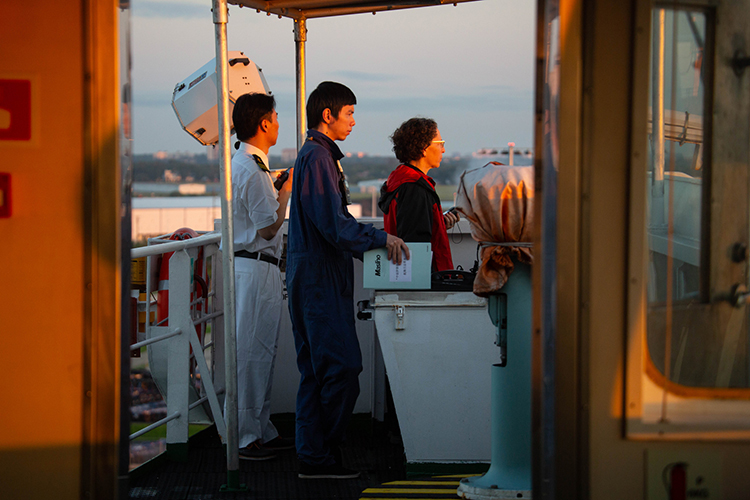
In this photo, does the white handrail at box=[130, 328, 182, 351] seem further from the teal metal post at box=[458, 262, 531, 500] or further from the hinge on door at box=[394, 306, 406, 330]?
the teal metal post at box=[458, 262, 531, 500]

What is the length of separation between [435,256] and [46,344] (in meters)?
2.71

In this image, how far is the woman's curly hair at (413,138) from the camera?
4.47 m

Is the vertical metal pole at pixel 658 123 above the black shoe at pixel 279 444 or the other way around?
above

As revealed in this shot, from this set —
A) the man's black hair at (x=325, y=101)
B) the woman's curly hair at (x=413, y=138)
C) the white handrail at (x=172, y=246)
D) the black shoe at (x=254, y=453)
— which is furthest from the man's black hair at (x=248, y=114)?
the black shoe at (x=254, y=453)

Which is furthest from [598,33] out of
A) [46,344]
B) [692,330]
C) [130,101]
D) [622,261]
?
[46,344]

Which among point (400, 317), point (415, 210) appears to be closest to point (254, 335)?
point (400, 317)

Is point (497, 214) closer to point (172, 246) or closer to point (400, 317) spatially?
point (400, 317)

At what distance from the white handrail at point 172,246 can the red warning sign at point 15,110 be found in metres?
1.55

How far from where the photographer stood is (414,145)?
4469mm

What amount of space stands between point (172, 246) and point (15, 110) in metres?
2.01

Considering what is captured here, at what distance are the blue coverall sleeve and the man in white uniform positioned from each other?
536 millimetres

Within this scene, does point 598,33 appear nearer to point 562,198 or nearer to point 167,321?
point 562,198

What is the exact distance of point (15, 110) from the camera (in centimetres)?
192

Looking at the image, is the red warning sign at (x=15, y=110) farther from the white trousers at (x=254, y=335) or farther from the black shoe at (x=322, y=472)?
the black shoe at (x=322, y=472)
